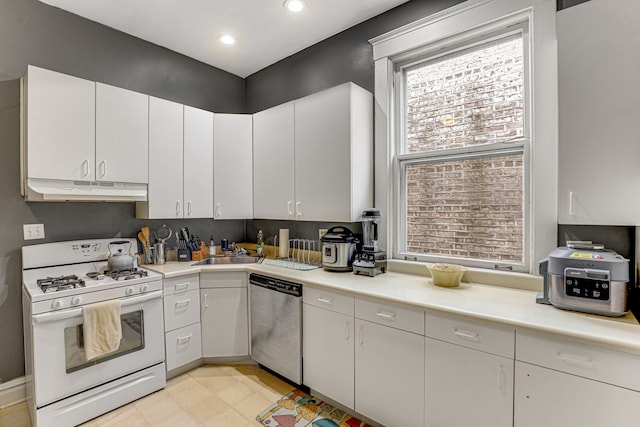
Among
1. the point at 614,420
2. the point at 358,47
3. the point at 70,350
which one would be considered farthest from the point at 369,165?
the point at 70,350

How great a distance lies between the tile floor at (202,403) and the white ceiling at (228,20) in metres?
3.05

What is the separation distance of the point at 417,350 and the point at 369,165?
1.48 meters

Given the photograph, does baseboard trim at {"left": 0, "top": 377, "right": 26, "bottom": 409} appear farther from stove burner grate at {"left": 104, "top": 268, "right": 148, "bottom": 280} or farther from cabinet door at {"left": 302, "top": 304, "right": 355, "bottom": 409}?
cabinet door at {"left": 302, "top": 304, "right": 355, "bottom": 409}

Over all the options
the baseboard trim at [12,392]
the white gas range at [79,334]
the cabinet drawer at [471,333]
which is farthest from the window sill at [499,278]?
the baseboard trim at [12,392]

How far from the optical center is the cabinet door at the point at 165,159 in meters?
2.75

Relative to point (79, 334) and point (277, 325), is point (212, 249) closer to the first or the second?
point (277, 325)

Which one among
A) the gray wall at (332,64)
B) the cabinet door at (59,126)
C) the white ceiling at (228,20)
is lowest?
the cabinet door at (59,126)

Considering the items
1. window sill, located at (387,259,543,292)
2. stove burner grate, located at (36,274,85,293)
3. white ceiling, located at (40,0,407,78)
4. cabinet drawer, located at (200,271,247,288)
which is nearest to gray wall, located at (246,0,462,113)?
white ceiling, located at (40,0,407,78)

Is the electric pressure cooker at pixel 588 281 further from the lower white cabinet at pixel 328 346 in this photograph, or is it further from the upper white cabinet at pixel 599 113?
the lower white cabinet at pixel 328 346

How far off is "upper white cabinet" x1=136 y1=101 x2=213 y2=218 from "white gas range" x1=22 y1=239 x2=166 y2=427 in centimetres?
61

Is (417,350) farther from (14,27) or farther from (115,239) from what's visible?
(14,27)

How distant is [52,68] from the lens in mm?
2471

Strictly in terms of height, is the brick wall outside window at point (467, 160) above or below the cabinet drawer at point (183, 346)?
above

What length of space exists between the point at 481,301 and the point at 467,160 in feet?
3.43
